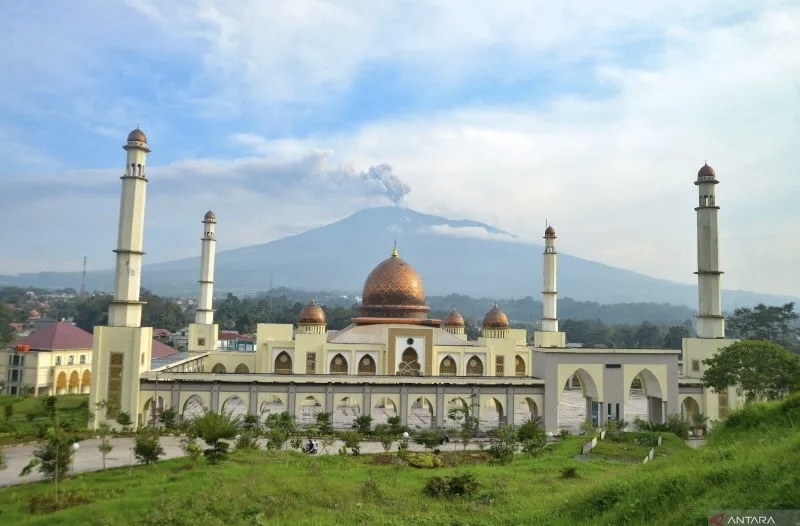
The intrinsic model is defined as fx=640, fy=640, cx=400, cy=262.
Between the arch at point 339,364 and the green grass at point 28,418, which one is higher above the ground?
the arch at point 339,364

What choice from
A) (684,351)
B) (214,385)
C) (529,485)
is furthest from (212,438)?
(684,351)

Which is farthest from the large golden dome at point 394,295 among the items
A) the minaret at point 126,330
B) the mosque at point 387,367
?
the minaret at point 126,330

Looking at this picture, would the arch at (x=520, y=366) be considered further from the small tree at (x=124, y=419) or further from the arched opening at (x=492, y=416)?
the small tree at (x=124, y=419)

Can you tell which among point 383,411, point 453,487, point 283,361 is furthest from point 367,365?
point 453,487

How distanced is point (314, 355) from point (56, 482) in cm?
2159

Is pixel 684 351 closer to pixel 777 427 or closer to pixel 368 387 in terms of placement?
pixel 368 387

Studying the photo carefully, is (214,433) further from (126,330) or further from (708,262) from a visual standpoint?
(708,262)

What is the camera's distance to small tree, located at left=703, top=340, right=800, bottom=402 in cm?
2572

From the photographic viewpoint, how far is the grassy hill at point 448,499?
900cm

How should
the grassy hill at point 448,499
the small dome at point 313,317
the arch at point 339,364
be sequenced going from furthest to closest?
1. the small dome at point 313,317
2. the arch at point 339,364
3. the grassy hill at point 448,499

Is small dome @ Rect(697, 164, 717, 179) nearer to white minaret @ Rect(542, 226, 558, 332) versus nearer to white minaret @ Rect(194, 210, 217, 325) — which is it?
white minaret @ Rect(542, 226, 558, 332)

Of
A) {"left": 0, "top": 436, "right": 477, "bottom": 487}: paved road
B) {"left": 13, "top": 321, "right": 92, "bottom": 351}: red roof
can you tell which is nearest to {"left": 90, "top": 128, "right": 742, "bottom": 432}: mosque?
{"left": 0, "top": 436, "right": 477, "bottom": 487}: paved road

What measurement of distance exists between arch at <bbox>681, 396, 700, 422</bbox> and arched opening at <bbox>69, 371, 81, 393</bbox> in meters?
35.6

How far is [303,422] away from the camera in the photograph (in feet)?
97.6
